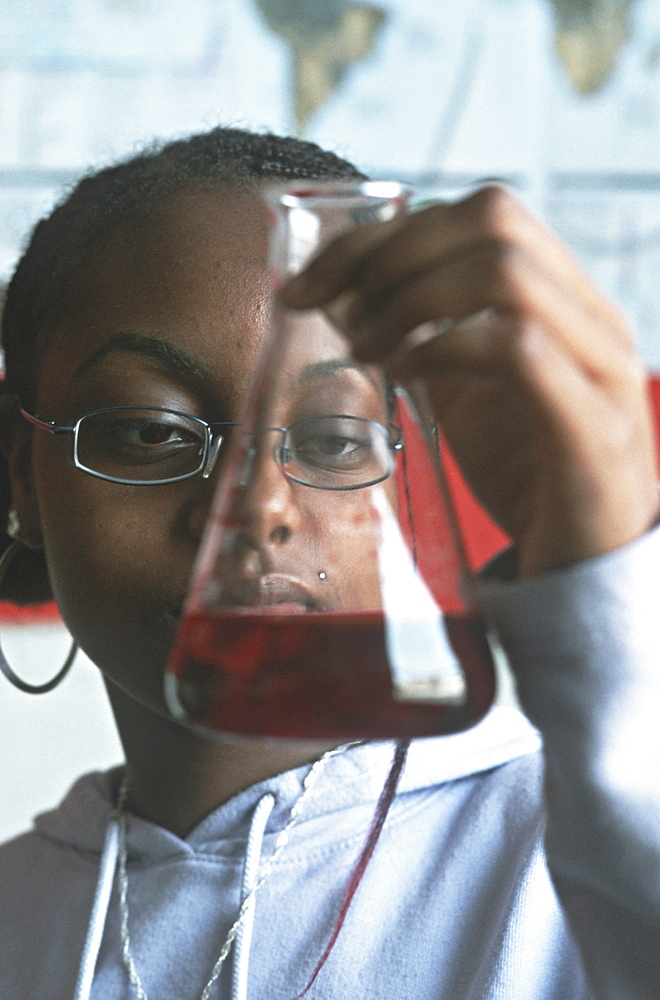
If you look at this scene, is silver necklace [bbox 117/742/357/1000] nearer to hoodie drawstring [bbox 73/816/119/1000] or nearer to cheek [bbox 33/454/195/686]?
hoodie drawstring [bbox 73/816/119/1000]

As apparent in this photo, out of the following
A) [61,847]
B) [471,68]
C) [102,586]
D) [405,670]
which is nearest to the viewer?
[405,670]

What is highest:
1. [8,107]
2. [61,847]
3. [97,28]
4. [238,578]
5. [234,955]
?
[238,578]

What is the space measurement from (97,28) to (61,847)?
4.32 ft

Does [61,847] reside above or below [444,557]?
below

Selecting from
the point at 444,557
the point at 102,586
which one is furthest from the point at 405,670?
the point at 102,586

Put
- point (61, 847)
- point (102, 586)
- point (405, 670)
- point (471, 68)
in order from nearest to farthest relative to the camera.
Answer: point (405, 670), point (102, 586), point (61, 847), point (471, 68)

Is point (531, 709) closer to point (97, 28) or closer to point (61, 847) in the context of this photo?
point (61, 847)

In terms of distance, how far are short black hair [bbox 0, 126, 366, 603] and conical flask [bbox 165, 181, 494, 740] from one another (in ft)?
1.21

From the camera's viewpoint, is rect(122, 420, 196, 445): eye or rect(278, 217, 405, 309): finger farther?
rect(122, 420, 196, 445): eye

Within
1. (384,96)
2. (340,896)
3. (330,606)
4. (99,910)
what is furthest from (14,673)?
(384,96)

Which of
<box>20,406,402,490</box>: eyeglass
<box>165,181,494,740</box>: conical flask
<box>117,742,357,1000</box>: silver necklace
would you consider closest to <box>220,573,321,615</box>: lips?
<box>165,181,494,740</box>: conical flask

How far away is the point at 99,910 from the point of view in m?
0.68

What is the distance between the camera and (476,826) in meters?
0.66

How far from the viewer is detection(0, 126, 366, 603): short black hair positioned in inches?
27.4
